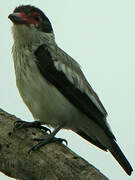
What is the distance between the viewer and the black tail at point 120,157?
580 centimetres

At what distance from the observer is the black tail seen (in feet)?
19.0

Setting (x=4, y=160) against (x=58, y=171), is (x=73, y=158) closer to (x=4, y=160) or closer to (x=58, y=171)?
(x=58, y=171)

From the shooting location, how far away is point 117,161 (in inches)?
233

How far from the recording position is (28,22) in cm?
596

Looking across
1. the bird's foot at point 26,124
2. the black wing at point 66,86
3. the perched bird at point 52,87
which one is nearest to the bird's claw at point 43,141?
the perched bird at point 52,87

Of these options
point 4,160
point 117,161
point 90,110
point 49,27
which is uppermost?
point 49,27

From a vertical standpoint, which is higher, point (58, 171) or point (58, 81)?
point (58, 81)

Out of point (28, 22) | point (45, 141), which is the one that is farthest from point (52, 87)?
point (28, 22)

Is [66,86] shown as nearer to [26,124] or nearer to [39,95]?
→ [39,95]

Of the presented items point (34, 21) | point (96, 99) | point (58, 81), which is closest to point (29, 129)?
point (58, 81)

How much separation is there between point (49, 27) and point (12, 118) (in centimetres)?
196

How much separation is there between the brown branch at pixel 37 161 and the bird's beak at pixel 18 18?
1.70 meters

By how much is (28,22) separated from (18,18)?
21 centimetres

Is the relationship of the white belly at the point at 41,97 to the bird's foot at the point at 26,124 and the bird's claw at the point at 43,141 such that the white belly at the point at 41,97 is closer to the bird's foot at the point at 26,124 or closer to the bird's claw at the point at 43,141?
the bird's foot at the point at 26,124
